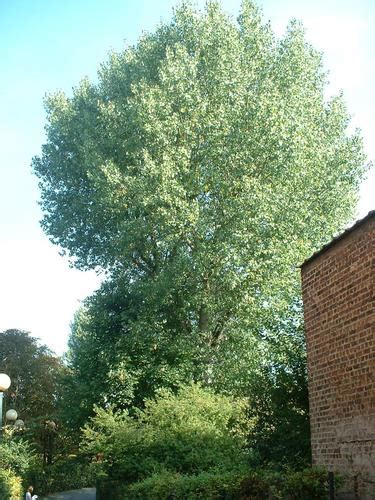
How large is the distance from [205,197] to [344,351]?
13339 millimetres

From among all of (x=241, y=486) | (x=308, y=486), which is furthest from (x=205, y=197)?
(x=308, y=486)

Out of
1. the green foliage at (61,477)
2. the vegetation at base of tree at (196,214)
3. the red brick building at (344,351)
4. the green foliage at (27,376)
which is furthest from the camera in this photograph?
the green foliage at (27,376)

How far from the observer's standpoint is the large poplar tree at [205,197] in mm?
21844

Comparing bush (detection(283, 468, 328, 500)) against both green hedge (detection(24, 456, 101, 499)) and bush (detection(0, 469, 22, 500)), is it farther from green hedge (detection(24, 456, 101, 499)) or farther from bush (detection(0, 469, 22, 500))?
green hedge (detection(24, 456, 101, 499))

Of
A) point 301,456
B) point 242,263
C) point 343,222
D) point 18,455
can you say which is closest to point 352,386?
point 301,456

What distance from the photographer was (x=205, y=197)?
925 inches

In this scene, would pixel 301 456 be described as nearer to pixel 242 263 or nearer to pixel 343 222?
pixel 242 263

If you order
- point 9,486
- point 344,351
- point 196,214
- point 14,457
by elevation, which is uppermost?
point 196,214

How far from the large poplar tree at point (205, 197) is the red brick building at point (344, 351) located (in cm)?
857

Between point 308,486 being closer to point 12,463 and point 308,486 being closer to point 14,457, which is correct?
point 14,457

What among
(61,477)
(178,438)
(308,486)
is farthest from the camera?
(61,477)

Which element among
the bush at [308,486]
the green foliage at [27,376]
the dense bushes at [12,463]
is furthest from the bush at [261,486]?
the green foliage at [27,376]

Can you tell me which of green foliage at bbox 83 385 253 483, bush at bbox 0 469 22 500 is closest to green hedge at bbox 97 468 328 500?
green foliage at bbox 83 385 253 483

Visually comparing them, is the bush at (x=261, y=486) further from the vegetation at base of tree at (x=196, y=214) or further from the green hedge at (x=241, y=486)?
the vegetation at base of tree at (x=196, y=214)
